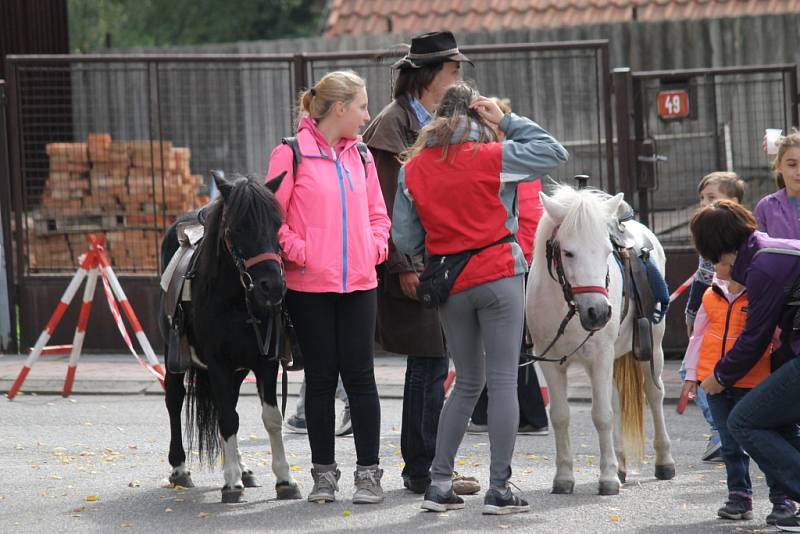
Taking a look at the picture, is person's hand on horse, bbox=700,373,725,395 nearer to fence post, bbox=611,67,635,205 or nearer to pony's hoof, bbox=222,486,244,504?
pony's hoof, bbox=222,486,244,504

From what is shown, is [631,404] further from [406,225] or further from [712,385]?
[406,225]

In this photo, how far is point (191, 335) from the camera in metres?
7.40

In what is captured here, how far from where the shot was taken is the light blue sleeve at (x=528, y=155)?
641cm

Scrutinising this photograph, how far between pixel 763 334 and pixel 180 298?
10.2 feet

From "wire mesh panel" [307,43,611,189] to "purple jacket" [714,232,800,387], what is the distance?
7.41 meters

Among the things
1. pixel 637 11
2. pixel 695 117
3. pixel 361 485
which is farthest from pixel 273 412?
pixel 637 11

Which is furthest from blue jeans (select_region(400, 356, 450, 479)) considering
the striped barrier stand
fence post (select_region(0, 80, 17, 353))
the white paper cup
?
fence post (select_region(0, 80, 17, 353))

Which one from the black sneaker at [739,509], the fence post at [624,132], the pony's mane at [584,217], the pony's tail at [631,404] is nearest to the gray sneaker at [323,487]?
the pony's mane at [584,217]

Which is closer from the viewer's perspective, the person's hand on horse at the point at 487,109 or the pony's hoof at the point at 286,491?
the person's hand on horse at the point at 487,109

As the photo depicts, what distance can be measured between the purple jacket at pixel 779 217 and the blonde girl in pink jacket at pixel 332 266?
96.7 inches

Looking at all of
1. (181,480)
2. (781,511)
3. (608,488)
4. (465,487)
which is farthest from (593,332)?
(181,480)

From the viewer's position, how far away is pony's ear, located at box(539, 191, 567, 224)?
22.3ft

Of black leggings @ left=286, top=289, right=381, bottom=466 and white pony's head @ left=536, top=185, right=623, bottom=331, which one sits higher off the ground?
white pony's head @ left=536, top=185, right=623, bottom=331

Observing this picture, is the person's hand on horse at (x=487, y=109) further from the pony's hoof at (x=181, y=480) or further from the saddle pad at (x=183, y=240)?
the pony's hoof at (x=181, y=480)
